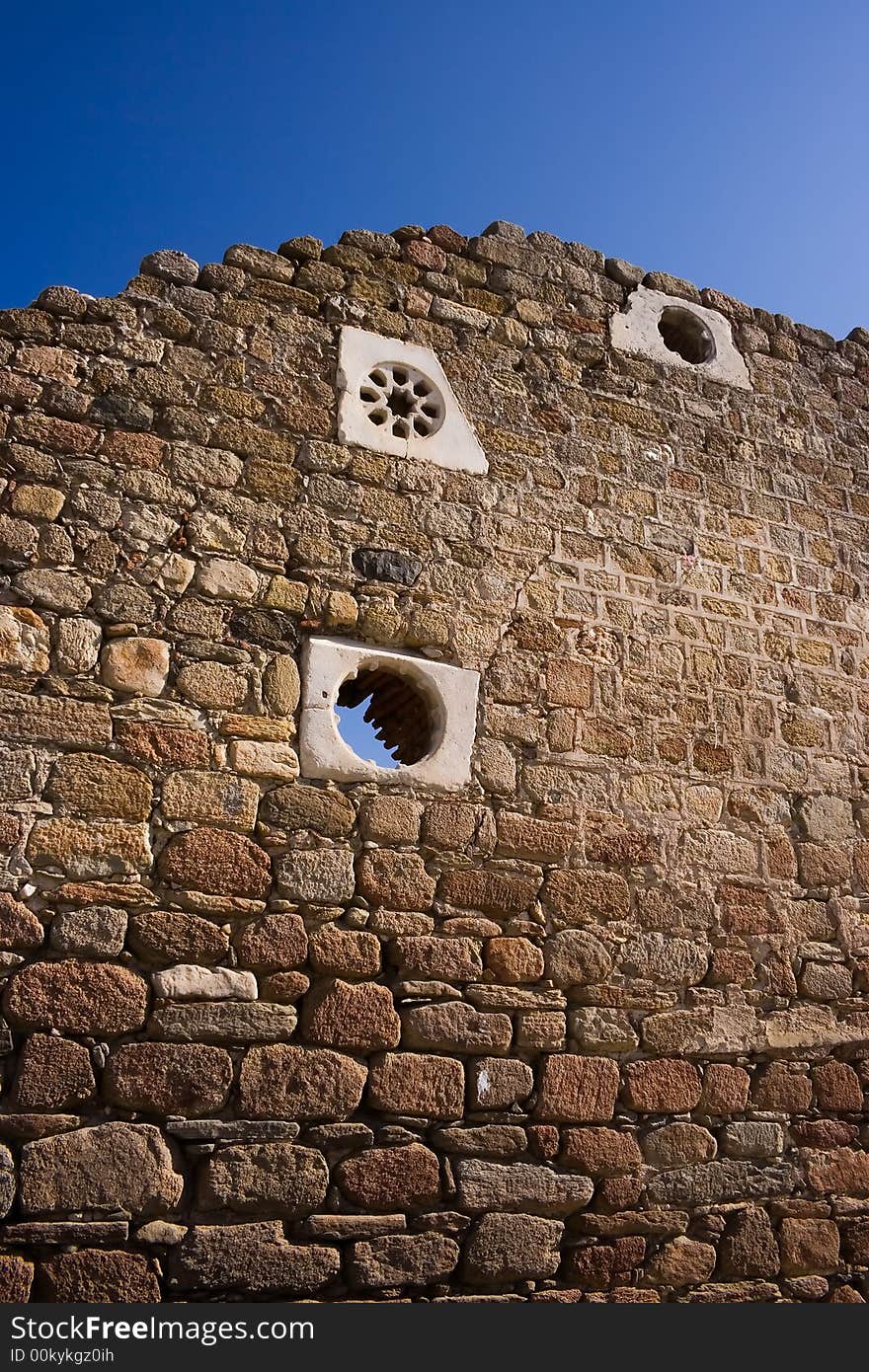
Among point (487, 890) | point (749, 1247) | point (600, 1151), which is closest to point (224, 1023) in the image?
point (487, 890)

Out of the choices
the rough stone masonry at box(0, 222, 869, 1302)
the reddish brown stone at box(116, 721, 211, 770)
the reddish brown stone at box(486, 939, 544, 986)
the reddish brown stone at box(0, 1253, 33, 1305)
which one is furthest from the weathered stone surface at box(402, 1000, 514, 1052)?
the reddish brown stone at box(0, 1253, 33, 1305)

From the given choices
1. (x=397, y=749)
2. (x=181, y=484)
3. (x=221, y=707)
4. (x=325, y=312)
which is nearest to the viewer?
(x=221, y=707)

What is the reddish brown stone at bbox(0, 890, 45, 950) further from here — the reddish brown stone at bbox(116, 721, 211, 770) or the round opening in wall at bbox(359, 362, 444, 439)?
the round opening in wall at bbox(359, 362, 444, 439)

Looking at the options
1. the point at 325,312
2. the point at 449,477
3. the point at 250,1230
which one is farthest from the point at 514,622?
the point at 250,1230

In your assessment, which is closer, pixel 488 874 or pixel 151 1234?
pixel 151 1234

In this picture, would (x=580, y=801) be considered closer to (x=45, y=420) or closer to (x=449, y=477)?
(x=449, y=477)

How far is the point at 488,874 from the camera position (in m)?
3.63

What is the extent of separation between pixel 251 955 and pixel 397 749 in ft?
3.52

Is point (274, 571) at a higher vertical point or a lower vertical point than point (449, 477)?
lower

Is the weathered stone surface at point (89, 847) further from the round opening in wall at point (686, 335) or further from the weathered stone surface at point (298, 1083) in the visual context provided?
the round opening in wall at point (686, 335)

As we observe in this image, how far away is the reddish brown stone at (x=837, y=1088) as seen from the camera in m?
3.86

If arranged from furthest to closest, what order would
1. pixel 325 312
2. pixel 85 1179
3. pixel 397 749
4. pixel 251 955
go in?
pixel 325 312, pixel 397 749, pixel 251 955, pixel 85 1179

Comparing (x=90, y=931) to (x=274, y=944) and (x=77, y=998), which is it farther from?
(x=274, y=944)

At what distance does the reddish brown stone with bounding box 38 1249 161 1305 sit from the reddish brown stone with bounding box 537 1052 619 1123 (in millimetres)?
1331
